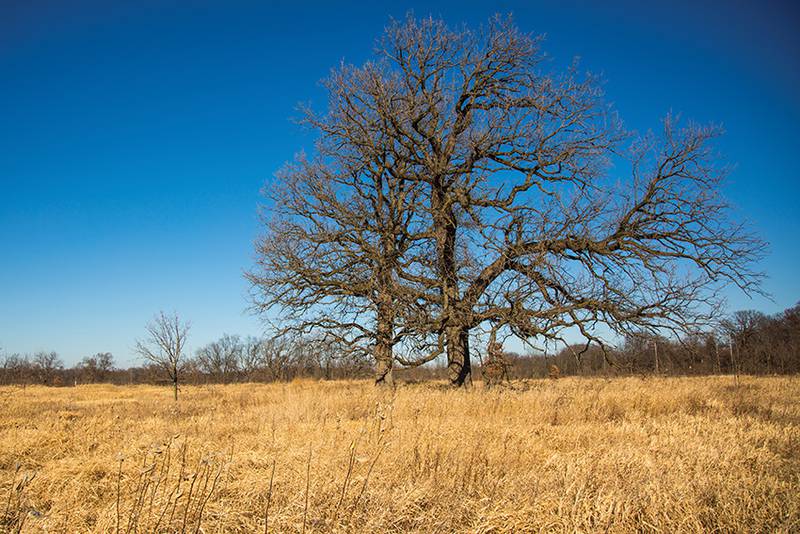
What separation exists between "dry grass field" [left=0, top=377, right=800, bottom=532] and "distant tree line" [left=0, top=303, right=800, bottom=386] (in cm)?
393

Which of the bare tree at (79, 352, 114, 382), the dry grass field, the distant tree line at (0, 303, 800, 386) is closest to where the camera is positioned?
the dry grass field

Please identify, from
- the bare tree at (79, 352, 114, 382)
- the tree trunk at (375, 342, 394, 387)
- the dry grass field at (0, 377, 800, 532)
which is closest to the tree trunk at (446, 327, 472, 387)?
the tree trunk at (375, 342, 394, 387)

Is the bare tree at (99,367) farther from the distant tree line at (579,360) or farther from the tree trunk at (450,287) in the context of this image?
the tree trunk at (450,287)

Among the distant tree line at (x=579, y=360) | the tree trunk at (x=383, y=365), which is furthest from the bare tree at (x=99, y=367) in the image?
the tree trunk at (x=383, y=365)

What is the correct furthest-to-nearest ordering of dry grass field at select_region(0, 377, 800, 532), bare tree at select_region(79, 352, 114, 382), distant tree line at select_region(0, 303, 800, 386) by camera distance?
bare tree at select_region(79, 352, 114, 382) < distant tree line at select_region(0, 303, 800, 386) < dry grass field at select_region(0, 377, 800, 532)

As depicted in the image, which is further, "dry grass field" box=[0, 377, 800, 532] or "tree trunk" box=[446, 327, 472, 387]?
"tree trunk" box=[446, 327, 472, 387]

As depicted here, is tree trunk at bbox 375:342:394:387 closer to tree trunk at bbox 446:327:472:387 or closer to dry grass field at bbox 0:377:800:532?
tree trunk at bbox 446:327:472:387

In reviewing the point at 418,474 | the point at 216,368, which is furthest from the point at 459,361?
the point at 216,368

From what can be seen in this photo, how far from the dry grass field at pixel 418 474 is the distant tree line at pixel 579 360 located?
393cm

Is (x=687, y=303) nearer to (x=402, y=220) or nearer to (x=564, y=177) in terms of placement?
(x=564, y=177)

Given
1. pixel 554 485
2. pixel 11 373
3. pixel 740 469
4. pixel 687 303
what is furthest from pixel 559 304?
pixel 11 373

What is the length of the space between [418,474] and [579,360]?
23.0 feet

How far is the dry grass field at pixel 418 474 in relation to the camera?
9.25ft

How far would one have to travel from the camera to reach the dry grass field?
2820mm
